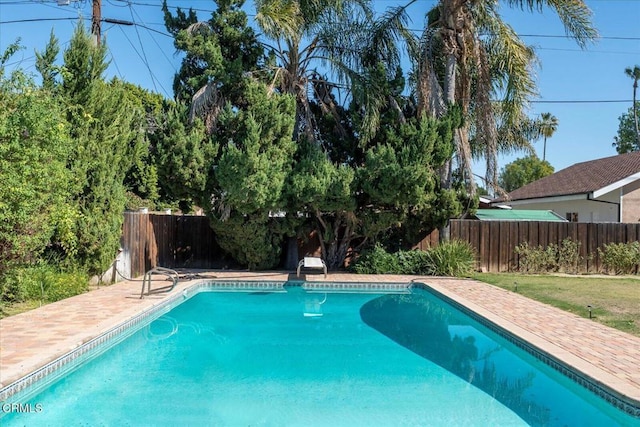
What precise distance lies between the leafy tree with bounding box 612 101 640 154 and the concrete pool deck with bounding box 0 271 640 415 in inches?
1755

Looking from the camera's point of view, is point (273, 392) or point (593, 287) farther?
point (593, 287)

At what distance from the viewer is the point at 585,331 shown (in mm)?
7645

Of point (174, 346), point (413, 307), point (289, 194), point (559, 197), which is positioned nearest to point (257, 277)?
point (289, 194)

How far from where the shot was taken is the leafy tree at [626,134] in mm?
47500

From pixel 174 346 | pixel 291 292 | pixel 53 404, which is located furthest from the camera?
pixel 291 292

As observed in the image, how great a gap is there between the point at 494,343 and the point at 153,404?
5361mm

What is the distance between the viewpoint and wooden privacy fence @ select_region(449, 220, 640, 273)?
1612 cm

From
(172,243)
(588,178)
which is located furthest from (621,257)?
(172,243)

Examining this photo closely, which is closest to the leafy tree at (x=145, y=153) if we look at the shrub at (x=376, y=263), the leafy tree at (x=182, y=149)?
the leafy tree at (x=182, y=149)

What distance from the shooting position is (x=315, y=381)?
6.42 metres

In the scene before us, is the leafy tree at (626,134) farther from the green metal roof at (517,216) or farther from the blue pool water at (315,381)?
the blue pool water at (315,381)

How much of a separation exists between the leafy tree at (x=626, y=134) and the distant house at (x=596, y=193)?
85.6 ft

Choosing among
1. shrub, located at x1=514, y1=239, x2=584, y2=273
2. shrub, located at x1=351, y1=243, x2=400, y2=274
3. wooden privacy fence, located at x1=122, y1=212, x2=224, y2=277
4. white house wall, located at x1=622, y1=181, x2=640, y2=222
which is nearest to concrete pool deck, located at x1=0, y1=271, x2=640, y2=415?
wooden privacy fence, located at x1=122, y1=212, x2=224, y2=277

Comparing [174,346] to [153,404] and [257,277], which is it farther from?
[257,277]
